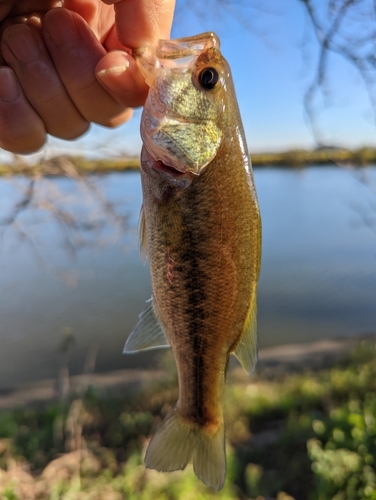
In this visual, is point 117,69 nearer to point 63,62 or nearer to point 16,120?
point 63,62

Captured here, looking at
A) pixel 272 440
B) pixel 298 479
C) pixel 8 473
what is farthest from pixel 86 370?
pixel 298 479

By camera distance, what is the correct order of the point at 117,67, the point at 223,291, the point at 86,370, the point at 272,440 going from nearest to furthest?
the point at 223,291 → the point at 117,67 → the point at 272,440 → the point at 86,370

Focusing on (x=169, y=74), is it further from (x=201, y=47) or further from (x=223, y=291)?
(x=223, y=291)

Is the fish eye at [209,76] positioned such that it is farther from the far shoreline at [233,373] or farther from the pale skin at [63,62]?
the far shoreline at [233,373]

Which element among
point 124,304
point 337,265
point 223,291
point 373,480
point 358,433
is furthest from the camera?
point 337,265

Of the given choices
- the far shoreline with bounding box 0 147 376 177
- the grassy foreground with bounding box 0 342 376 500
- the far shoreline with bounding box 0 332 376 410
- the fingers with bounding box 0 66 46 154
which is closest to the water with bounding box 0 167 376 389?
the far shoreline with bounding box 0 147 376 177

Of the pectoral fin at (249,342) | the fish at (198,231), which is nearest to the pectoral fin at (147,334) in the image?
the fish at (198,231)

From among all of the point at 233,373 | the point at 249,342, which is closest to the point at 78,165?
the point at 233,373
